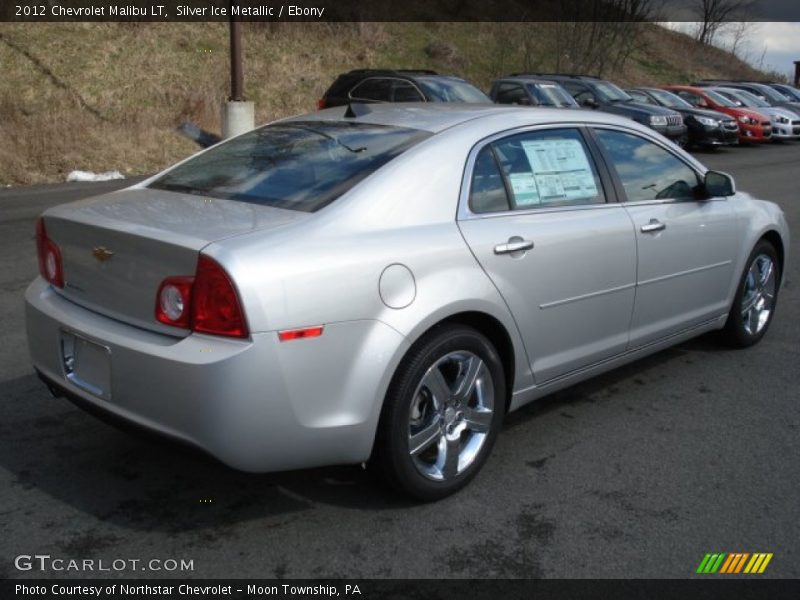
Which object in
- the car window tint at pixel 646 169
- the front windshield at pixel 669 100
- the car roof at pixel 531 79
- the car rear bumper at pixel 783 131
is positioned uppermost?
the car window tint at pixel 646 169

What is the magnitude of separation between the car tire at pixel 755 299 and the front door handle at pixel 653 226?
1.10 m

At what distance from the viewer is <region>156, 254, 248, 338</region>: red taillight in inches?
117

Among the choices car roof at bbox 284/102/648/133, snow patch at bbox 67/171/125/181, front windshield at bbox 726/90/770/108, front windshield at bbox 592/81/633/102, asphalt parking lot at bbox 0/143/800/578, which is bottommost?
snow patch at bbox 67/171/125/181

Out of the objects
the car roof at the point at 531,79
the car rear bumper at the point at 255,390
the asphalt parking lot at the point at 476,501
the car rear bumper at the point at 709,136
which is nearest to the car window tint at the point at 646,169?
the asphalt parking lot at the point at 476,501

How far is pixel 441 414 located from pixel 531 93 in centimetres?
1551

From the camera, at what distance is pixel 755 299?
573 cm

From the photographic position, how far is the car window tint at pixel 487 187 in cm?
379

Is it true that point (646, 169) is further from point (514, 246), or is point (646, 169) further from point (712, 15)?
point (712, 15)

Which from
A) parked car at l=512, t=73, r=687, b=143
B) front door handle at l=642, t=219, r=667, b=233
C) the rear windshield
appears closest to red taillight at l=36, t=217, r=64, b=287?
the rear windshield

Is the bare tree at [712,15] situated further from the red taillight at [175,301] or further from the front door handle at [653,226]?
the red taillight at [175,301]

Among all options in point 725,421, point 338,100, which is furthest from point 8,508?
point 338,100

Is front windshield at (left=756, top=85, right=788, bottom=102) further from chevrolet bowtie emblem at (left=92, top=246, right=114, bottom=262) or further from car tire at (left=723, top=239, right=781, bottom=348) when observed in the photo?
chevrolet bowtie emblem at (left=92, top=246, right=114, bottom=262)

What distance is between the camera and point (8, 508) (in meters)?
3.45

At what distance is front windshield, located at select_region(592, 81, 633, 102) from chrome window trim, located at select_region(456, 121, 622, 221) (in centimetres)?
1691
